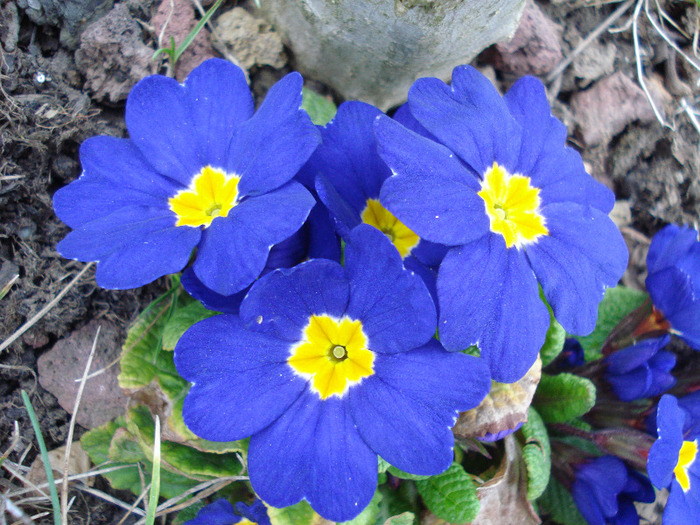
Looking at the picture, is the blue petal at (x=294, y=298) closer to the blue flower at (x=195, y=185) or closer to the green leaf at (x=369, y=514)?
the blue flower at (x=195, y=185)

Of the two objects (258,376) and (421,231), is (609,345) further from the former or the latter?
(258,376)

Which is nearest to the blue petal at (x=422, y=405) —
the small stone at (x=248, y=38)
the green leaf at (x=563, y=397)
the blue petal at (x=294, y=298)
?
the blue petal at (x=294, y=298)

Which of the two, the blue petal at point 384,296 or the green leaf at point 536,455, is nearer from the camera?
the blue petal at point 384,296

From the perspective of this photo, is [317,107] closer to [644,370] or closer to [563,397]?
[563,397]

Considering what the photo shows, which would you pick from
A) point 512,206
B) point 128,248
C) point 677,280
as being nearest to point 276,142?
point 128,248

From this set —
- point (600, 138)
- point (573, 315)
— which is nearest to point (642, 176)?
point (600, 138)
